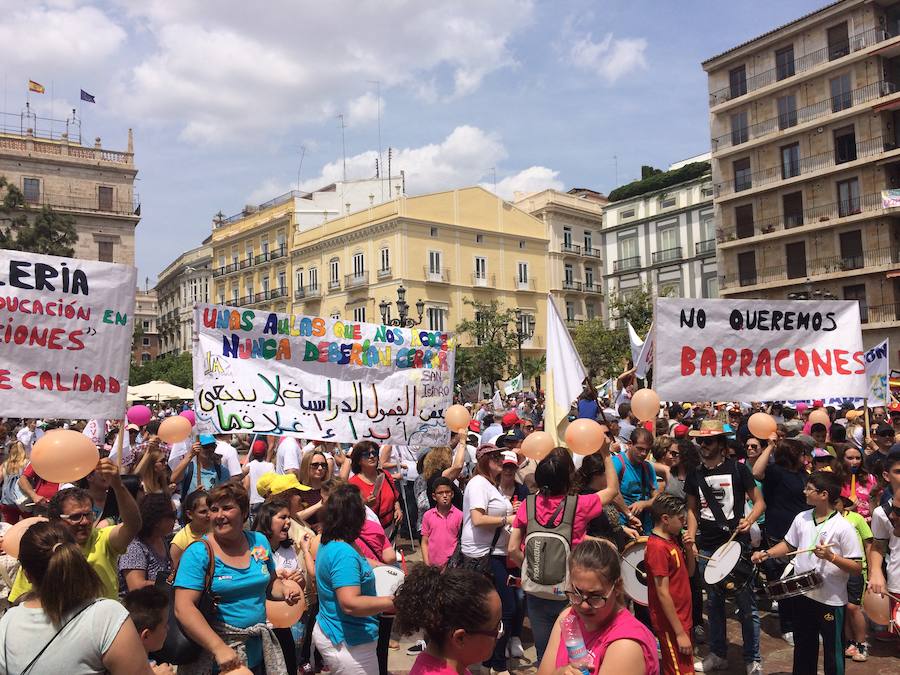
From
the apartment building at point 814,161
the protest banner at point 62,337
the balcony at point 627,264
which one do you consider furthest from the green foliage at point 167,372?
the protest banner at point 62,337

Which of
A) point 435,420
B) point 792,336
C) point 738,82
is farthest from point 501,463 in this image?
point 738,82

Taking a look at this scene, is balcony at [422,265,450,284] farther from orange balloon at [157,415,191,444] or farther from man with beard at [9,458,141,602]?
man with beard at [9,458,141,602]

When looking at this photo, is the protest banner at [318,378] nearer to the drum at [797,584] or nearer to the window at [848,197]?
the drum at [797,584]

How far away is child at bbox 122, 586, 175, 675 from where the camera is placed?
10.9 ft

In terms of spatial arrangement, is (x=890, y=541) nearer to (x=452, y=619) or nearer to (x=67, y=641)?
(x=452, y=619)

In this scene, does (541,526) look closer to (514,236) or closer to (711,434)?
(711,434)

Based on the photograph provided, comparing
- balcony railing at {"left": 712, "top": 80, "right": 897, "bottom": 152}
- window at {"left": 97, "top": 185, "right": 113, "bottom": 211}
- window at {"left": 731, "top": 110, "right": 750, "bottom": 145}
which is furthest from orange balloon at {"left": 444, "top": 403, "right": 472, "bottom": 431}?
window at {"left": 97, "top": 185, "right": 113, "bottom": 211}

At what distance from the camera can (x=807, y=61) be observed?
37656 millimetres

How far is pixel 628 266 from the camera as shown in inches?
1972

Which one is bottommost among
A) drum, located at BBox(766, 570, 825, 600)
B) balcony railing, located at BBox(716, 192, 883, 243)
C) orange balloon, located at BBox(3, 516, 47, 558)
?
drum, located at BBox(766, 570, 825, 600)

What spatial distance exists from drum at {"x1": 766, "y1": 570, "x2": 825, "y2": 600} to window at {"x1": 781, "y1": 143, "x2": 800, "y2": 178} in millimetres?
37674

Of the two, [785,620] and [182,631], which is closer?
[182,631]

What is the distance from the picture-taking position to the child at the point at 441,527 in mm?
5930

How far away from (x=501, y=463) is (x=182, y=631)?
116 inches
